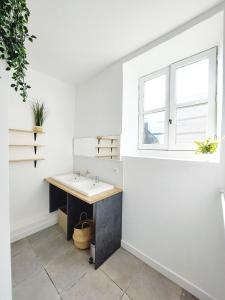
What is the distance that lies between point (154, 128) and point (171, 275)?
169 centimetres

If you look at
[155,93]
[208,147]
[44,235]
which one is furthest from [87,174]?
[208,147]

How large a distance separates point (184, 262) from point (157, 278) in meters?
0.36

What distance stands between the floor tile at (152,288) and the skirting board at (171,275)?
0.05 metres

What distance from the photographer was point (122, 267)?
171cm

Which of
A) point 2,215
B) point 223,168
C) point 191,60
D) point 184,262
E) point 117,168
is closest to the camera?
point 2,215

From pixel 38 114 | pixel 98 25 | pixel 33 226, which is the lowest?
pixel 33 226

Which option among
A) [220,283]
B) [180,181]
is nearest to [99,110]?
[180,181]

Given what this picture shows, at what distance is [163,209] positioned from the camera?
1616mm

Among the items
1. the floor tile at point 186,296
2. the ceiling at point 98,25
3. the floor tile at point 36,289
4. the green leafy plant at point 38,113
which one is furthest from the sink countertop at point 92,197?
the ceiling at point 98,25

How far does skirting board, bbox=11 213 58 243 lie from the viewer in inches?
84.7

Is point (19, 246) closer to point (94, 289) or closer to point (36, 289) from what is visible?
point (36, 289)

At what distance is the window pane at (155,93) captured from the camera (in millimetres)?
1988

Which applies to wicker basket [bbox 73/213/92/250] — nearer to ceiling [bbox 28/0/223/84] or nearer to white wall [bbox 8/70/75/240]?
white wall [bbox 8/70/75/240]

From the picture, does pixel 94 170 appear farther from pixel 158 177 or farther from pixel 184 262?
pixel 184 262
